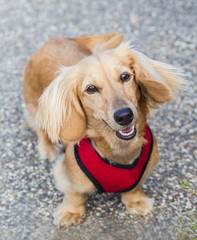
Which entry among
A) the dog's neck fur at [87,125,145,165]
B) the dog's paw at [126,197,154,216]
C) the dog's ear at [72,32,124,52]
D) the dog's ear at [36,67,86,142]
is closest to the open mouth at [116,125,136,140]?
the dog's neck fur at [87,125,145,165]

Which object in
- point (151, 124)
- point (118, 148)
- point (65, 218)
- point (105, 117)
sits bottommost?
point (65, 218)

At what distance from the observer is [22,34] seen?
6465 millimetres

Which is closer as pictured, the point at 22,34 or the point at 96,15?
the point at 22,34

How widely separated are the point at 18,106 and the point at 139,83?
247 cm

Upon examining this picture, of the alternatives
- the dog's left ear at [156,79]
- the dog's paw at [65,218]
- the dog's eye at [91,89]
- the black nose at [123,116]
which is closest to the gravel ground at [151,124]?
the dog's paw at [65,218]

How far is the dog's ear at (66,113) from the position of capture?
274cm

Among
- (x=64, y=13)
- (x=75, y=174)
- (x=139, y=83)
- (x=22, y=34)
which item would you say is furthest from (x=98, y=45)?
(x=64, y=13)

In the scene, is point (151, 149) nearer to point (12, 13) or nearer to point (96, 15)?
point (96, 15)

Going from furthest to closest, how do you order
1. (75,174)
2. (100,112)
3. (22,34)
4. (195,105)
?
(22,34), (195,105), (75,174), (100,112)

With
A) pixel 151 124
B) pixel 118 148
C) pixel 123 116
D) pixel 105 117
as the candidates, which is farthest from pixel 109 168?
pixel 151 124

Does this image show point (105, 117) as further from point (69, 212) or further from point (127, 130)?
point (69, 212)

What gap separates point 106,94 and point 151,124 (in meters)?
1.91

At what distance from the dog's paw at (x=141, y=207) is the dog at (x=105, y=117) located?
114mm

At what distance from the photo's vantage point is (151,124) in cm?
431
